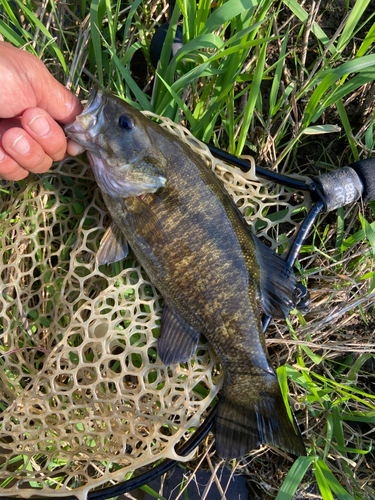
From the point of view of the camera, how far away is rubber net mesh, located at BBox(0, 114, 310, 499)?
2.01m

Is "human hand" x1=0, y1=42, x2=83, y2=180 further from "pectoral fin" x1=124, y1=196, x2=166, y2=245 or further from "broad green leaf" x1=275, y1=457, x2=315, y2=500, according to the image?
"broad green leaf" x1=275, y1=457, x2=315, y2=500

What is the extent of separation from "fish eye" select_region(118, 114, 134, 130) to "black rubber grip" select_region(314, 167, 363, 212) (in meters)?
1.11

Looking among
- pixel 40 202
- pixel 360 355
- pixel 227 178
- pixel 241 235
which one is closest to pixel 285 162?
pixel 227 178

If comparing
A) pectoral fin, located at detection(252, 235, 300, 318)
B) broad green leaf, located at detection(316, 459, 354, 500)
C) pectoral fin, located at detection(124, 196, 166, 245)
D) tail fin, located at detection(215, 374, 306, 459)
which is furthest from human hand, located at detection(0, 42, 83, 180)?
broad green leaf, located at detection(316, 459, 354, 500)

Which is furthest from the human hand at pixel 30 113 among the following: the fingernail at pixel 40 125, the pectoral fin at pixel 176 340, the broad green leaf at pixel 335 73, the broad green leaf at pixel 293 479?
the broad green leaf at pixel 293 479

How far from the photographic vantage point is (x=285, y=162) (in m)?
2.47

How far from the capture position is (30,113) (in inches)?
72.7

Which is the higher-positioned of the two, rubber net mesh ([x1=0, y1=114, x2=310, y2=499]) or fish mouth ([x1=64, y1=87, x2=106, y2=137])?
fish mouth ([x1=64, y1=87, x2=106, y2=137])

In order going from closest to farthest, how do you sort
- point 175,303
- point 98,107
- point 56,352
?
point 98,107
point 175,303
point 56,352

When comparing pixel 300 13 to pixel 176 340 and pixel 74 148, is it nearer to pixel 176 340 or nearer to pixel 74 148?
pixel 74 148

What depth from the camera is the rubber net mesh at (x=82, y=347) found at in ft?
6.59

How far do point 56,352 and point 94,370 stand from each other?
258mm

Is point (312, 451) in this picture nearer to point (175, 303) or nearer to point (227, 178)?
point (175, 303)

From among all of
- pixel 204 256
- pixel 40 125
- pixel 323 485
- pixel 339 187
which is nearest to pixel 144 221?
pixel 204 256
